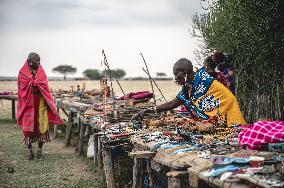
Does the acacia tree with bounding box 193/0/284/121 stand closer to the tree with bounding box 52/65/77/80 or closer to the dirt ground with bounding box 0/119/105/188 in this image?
the dirt ground with bounding box 0/119/105/188

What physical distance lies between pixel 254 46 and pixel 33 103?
16.1 ft

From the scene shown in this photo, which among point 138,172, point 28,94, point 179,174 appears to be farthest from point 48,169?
point 179,174

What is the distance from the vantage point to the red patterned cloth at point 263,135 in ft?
11.8

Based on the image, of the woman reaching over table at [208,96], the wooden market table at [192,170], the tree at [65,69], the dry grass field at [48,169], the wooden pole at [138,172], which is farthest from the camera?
the tree at [65,69]

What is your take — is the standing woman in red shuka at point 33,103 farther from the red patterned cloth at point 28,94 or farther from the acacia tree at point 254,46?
the acacia tree at point 254,46

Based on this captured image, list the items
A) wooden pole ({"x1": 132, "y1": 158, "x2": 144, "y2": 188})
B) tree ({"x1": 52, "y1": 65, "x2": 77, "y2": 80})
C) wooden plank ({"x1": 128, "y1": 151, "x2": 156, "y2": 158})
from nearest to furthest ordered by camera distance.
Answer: wooden plank ({"x1": 128, "y1": 151, "x2": 156, "y2": 158}), wooden pole ({"x1": 132, "y1": 158, "x2": 144, "y2": 188}), tree ({"x1": 52, "y1": 65, "x2": 77, "y2": 80})

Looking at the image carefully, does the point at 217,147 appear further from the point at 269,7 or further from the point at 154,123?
the point at 269,7

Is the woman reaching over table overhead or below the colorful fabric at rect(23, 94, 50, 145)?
overhead

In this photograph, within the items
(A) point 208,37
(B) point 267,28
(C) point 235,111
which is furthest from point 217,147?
(A) point 208,37

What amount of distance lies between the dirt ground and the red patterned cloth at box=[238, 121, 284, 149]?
330 cm

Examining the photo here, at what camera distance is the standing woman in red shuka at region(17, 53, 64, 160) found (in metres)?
8.23

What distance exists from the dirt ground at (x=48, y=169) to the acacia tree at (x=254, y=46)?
4050mm

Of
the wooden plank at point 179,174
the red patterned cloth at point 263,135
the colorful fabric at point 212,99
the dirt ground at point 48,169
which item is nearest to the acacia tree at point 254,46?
the colorful fabric at point 212,99

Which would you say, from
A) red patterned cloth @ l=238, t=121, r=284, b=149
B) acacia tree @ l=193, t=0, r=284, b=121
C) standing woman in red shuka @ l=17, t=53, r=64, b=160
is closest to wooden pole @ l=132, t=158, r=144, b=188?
red patterned cloth @ l=238, t=121, r=284, b=149
